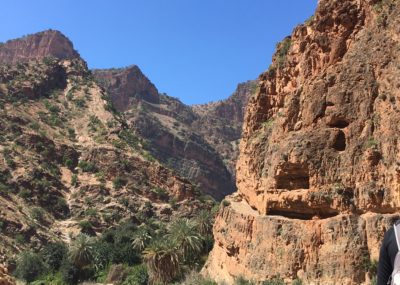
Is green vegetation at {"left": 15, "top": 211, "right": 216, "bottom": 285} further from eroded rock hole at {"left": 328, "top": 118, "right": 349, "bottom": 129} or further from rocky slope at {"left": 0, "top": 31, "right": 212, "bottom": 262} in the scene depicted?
eroded rock hole at {"left": 328, "top": 118, "right": 349, "bottom": 129}

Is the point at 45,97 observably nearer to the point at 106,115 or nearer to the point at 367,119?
the point at 106,115

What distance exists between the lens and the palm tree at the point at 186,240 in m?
47.9

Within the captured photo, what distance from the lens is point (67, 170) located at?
282 ft

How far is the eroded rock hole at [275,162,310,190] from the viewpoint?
32366 mm

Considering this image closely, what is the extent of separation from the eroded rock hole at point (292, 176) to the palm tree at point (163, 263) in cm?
1668

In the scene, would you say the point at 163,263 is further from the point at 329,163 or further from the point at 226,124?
the point at 226,124

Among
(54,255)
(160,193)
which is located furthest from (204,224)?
(160,193)

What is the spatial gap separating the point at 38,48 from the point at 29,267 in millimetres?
137141

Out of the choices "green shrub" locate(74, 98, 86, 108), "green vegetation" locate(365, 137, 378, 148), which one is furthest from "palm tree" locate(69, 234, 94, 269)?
"green shrub" locate(74, 98, 86, 108)

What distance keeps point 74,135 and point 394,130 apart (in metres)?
77.9

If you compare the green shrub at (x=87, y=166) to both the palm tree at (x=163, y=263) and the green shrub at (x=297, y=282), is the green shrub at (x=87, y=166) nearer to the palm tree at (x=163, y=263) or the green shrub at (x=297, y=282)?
the palm tree at (x=163, y=263)

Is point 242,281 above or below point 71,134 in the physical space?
below

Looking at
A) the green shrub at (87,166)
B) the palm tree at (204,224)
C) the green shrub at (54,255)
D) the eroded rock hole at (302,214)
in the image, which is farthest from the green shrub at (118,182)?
the eroded rock hole at (302,214)

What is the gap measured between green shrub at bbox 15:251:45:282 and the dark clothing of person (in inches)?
2168
